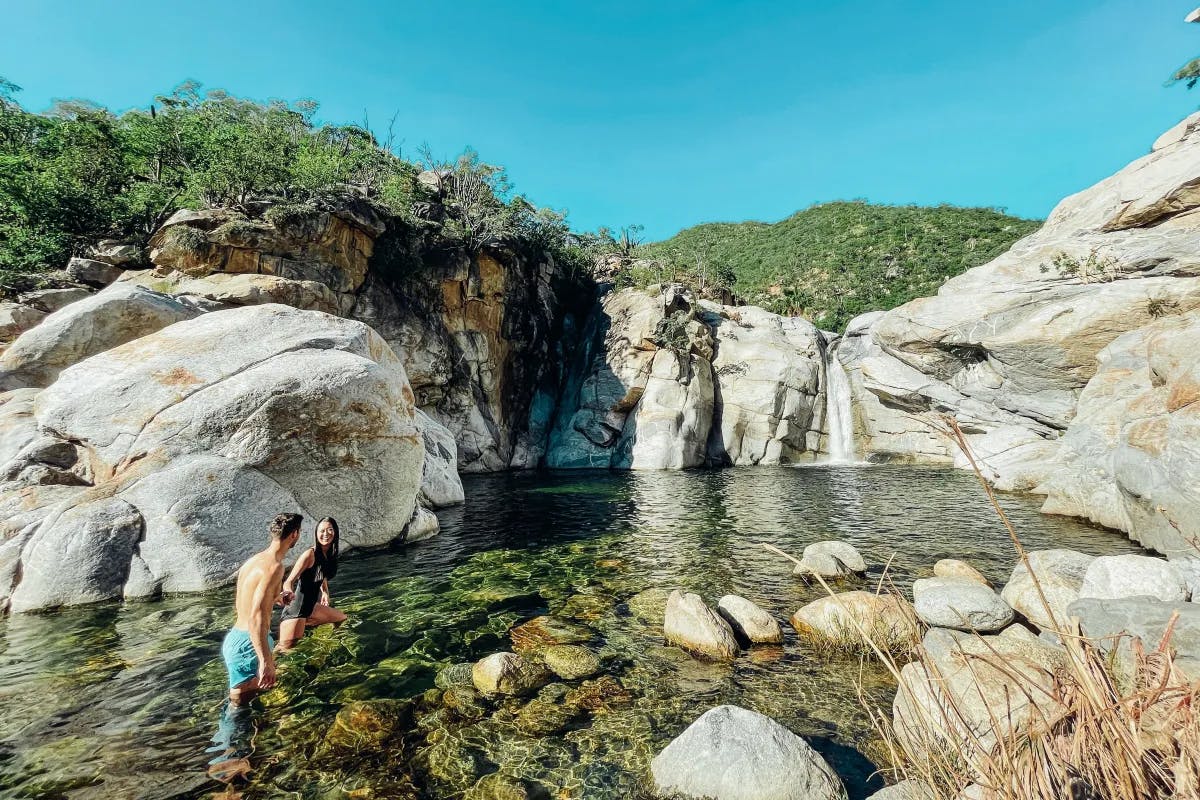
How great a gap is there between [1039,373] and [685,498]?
1754cm

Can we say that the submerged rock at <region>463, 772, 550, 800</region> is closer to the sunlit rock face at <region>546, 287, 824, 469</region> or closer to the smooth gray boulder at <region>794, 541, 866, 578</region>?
the smooth gray boulder at <region>794, 541, 866, 578</region>

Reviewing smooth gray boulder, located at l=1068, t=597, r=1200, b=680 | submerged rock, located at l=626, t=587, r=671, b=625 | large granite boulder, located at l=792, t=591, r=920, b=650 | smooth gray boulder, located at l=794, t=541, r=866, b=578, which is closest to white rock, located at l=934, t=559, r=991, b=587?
smooth gray boulder, located at l=794, t=541, r=866, b=578

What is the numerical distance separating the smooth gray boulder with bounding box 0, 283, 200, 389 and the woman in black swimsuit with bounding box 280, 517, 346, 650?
10147 millimetres

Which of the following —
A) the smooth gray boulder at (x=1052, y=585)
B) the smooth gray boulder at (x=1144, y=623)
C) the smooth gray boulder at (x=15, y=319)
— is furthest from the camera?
the smooth gray boulder at (x=15, y=319)

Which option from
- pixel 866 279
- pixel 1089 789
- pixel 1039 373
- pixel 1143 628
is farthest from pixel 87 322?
pixel 866 279

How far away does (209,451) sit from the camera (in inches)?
408

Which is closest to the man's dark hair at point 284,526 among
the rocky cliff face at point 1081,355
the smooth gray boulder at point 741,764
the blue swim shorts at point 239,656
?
the blue swim shorts at point 239,656

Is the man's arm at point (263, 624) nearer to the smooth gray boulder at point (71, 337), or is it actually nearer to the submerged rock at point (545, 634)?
the submerged rock at point (545, 634)

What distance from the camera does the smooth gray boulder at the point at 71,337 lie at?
1274cm

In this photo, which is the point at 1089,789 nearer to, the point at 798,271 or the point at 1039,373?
the point at 1039,373

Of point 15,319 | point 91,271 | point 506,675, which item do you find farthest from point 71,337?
point 506,675

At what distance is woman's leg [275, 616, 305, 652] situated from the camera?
7207 mm

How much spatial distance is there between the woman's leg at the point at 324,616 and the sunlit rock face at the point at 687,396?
84.7 ft

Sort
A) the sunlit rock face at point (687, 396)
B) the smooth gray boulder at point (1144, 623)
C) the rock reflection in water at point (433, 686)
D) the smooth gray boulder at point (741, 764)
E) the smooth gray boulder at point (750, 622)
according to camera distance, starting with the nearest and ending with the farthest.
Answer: the smooth gray boulder at point (741, 764), the rock reflection in water at point (433, 686), the smooth gray boulder at point (1144, 623), the smooth gray boulder at point (750, 622), the sunlit rock face at point (687, 396)
